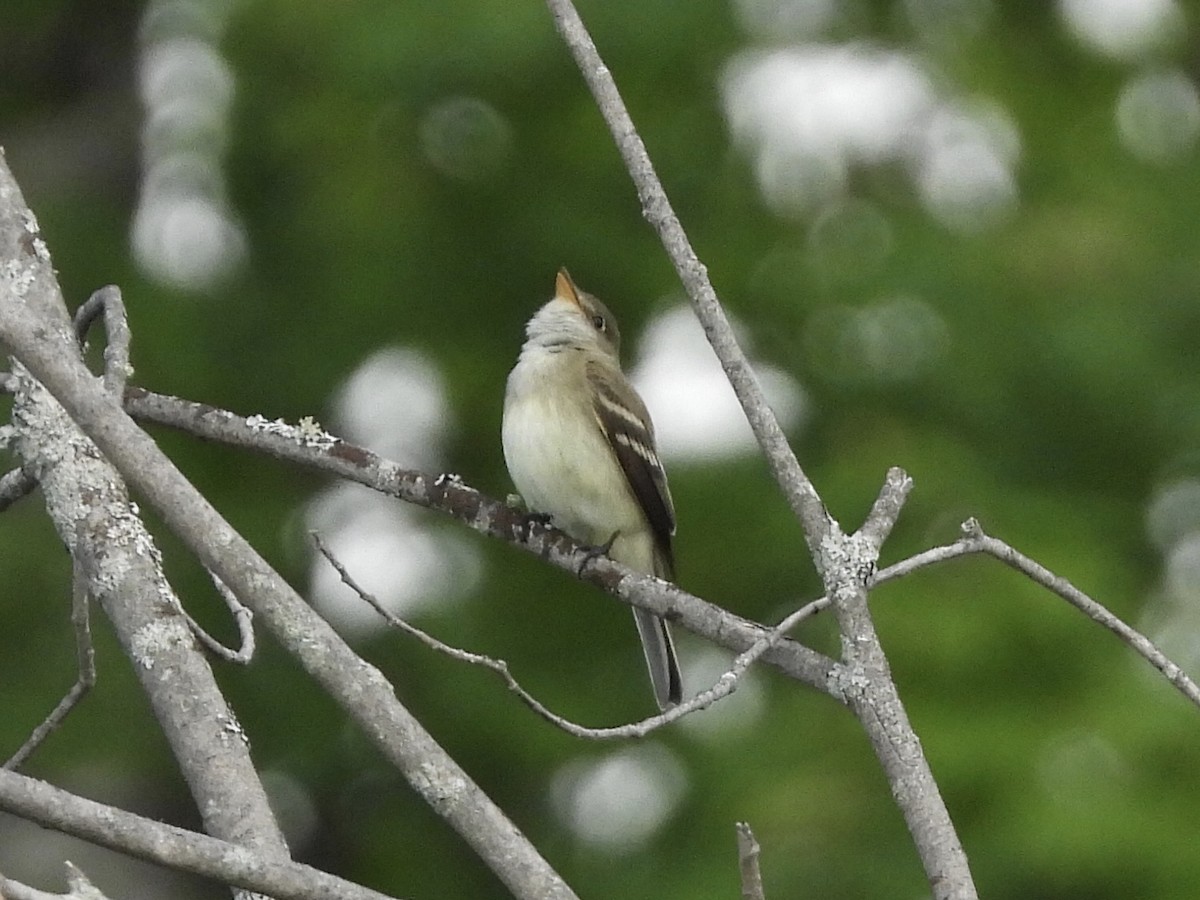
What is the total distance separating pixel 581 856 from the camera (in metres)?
8.58

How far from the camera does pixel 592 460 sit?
6.45m

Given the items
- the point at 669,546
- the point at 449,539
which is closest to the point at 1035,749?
the point at 669,546

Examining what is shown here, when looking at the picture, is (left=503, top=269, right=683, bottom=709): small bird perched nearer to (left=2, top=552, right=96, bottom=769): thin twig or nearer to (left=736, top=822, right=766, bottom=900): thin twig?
(left=2, top=552, right=96, bottom=769): thin twig

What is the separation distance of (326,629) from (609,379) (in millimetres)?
3910

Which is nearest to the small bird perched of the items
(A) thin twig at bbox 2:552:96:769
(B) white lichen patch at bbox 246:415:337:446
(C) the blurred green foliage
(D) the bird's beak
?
(D) the bird's beak

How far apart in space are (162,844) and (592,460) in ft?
12.9

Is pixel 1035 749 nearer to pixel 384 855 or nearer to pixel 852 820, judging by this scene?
pixel 852 820

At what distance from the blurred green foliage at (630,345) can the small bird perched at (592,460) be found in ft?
4.29

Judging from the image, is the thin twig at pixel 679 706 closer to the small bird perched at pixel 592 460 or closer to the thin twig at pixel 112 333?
the thin twig at pixel 112 333

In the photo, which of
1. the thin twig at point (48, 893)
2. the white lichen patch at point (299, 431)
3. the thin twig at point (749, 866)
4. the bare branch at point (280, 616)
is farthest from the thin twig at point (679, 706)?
the white lichen patch at point (299, 431)

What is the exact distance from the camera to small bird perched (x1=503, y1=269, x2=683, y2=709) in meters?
6.35

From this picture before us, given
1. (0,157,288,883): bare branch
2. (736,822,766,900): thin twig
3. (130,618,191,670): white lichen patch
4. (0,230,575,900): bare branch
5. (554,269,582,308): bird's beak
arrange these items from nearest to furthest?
(736,822,766,900): thin twig < (0,230,575,900): bare branch < (0,157,288,883): bare branch < (130,618,191,670): white lichen patch < (554,269,582,308): bird's beak

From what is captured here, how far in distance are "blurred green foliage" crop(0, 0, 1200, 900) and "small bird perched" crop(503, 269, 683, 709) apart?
131 centimetres

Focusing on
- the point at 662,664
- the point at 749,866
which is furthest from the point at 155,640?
the point at 662,664
